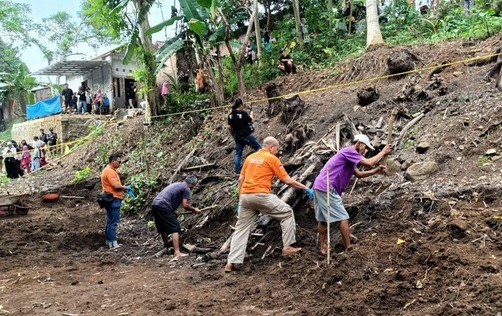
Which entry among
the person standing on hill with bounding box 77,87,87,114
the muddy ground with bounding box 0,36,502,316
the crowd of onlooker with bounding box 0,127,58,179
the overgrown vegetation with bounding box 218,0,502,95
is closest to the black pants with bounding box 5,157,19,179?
the crowd of onlooker with bounding box 0,127,58,179

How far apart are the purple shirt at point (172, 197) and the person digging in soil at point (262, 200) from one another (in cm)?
173

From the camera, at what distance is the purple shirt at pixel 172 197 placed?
7898 mm

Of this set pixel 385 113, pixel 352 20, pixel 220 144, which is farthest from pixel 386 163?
pixel 352 20

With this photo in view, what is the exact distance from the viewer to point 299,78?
14297 millimetres

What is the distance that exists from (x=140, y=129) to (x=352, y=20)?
347 inches

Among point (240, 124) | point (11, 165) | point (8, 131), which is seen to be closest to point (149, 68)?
point (11, 165)

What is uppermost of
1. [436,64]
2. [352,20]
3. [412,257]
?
[352,20]

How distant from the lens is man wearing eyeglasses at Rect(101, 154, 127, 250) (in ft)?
28.7

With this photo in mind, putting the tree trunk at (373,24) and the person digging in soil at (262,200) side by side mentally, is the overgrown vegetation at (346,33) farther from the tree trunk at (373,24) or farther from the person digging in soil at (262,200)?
the person digging in soil at (262,200)

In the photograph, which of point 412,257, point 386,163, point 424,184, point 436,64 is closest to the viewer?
point 412,257

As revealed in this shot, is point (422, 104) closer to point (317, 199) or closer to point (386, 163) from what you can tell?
point (386, 163)

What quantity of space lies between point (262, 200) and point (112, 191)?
11.9 ft

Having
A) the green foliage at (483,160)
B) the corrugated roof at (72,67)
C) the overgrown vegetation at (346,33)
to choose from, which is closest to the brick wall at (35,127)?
the corrugated roof at (72,67)

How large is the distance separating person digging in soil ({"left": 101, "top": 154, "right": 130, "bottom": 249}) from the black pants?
39.1ft
